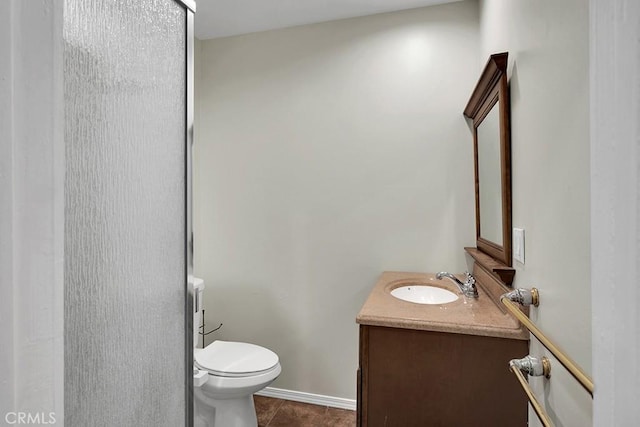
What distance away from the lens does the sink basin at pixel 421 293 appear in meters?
1.89

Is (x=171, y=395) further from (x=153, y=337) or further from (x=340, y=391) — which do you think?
(x=340, y=391)

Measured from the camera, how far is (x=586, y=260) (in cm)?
75

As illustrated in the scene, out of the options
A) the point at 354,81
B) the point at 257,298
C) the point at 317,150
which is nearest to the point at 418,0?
the point at 354,81

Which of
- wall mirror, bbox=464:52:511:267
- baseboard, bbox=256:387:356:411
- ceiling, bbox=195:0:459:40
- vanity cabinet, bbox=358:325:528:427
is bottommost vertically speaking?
baseboard, bbox=256:387:356:411

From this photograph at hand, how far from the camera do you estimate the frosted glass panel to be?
Answer: 2.16 ft

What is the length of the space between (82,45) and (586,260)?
1141 millimetres

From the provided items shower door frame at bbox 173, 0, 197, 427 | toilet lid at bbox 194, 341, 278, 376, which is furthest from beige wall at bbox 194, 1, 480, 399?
shower door frame at bbox 173, 0, 197, 427

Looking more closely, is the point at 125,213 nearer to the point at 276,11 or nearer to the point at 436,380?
the point at 436,380

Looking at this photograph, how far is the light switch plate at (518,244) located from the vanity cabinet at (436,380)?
0.31 m

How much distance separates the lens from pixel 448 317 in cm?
137

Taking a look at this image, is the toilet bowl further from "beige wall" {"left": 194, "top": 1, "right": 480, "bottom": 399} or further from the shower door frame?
the shower door frame

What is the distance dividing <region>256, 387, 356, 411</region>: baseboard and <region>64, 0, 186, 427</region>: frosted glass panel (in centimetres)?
154

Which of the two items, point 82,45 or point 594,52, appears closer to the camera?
point 594,52

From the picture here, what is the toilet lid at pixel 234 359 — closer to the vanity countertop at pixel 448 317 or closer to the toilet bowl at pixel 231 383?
the toilet bowl at pixel 231 383
